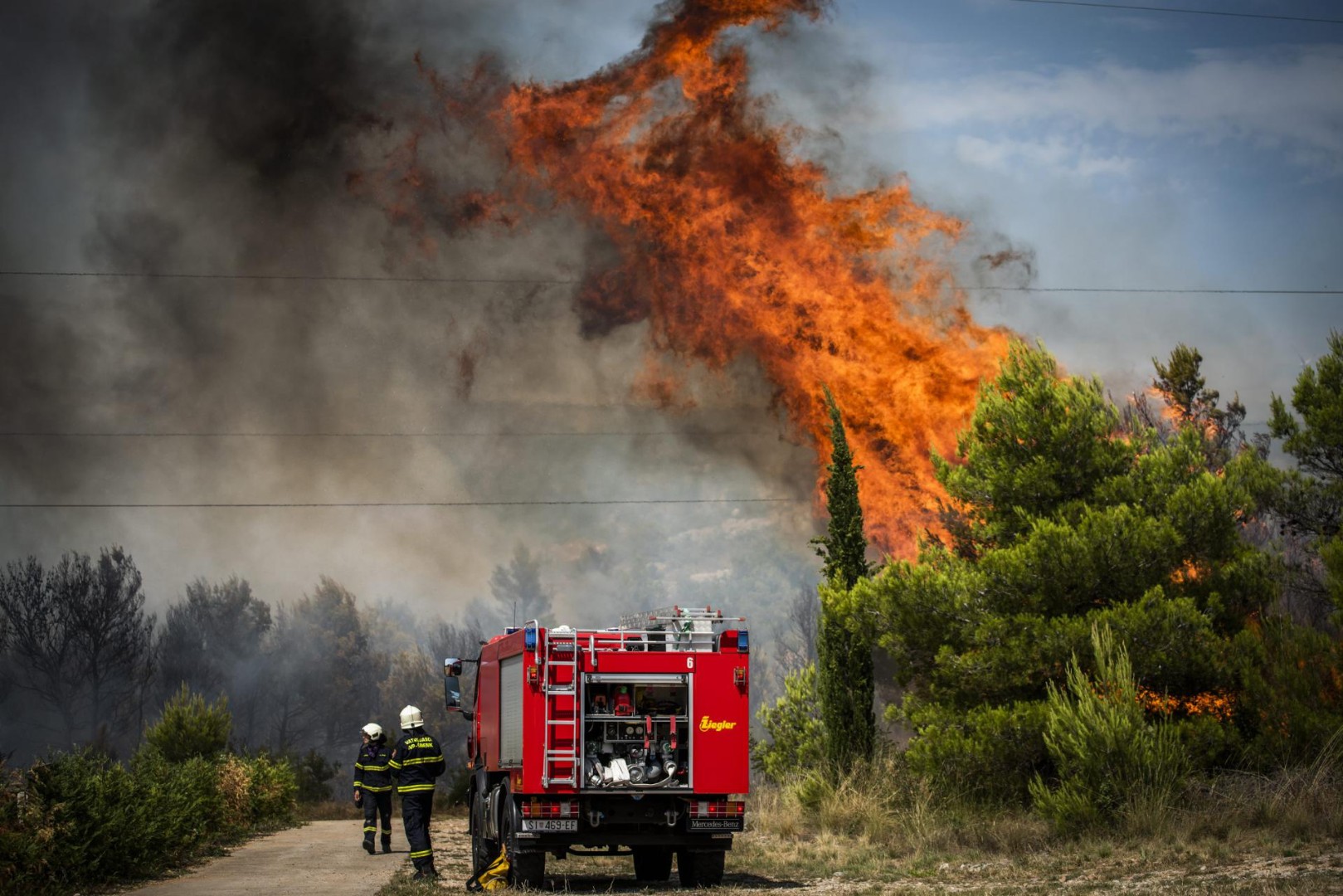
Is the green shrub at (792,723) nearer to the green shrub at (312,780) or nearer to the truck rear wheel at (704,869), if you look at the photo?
the truck rear wheel at (704,869)

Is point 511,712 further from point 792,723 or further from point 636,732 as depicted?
point 792,723

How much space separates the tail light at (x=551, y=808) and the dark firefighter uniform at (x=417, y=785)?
235cm

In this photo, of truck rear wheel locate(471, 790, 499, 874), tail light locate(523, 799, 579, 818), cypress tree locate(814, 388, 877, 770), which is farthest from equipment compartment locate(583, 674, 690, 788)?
cypress tree locate(814, 388, 877, 770)

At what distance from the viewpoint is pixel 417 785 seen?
16547 mm

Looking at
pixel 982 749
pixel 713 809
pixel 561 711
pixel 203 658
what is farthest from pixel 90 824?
pixel 203 658

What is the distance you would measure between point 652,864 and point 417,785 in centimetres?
329

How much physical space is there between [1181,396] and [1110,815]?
131 feet

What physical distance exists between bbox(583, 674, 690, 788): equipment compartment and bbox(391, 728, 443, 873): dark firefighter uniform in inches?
102

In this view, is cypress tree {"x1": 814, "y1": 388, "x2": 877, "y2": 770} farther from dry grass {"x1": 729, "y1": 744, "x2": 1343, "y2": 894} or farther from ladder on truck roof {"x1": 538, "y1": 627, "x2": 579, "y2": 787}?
ladder on truck roof {"x1": 538, "y1": 627, "x2": 579, "y2": 787}

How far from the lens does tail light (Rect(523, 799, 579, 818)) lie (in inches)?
572

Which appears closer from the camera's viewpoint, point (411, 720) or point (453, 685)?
point (411, 720)

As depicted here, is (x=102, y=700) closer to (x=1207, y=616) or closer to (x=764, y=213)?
(x=764, y=213)

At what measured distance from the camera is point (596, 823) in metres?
14.7

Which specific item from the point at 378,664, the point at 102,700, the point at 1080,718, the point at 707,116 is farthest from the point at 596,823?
the point at 378,664
